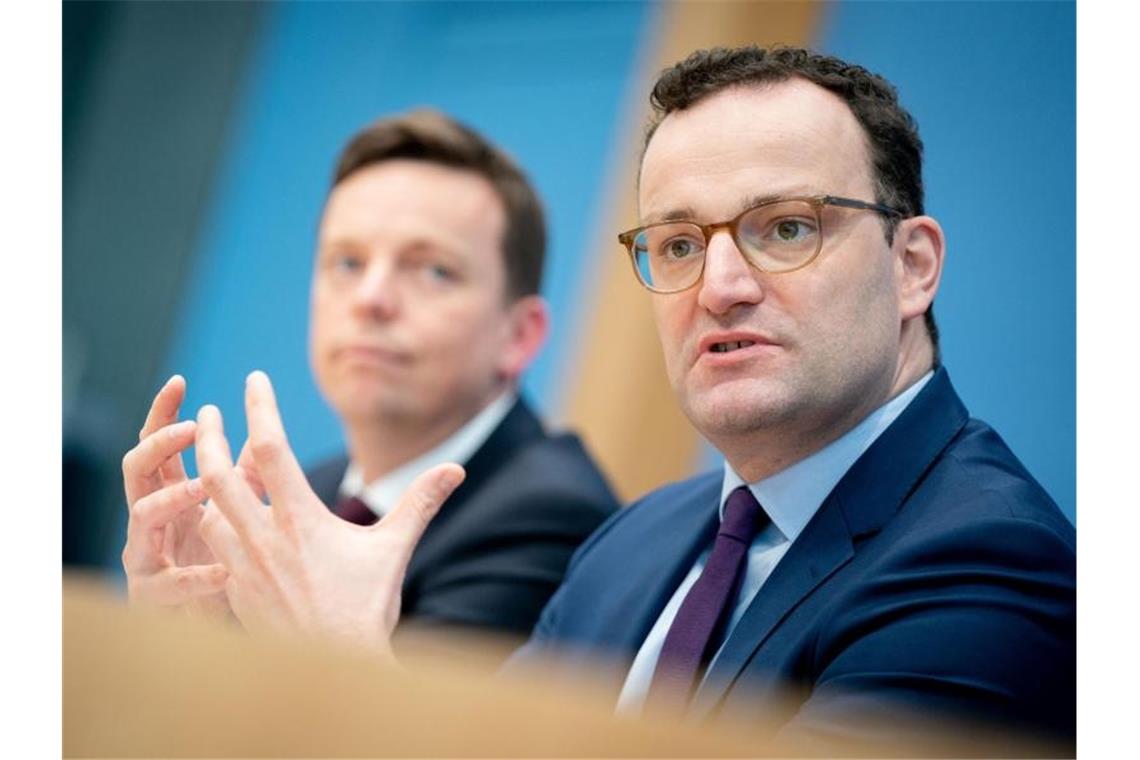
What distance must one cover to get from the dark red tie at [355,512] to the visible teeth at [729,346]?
48 centimetres

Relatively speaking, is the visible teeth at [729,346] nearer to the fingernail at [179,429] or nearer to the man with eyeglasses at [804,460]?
the man with eyeglasses at [804,460]

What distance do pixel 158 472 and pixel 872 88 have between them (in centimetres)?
→ 77

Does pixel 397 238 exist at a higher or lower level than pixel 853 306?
higher

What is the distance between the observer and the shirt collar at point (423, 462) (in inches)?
59.0

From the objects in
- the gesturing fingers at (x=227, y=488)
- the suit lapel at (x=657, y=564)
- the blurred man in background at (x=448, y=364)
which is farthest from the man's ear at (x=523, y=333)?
the gesturing fingers at (x=227, y=488)

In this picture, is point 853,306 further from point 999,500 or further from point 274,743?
Result: point 274,743

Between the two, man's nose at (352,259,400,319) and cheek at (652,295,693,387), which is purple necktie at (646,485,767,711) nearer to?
cheek at (652,295,693,387)

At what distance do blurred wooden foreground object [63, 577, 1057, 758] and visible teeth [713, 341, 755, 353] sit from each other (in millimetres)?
430

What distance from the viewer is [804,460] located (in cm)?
116

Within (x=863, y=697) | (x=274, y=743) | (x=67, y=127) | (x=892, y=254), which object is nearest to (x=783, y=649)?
(x=863, y=697)

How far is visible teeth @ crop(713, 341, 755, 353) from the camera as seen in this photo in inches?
45.3

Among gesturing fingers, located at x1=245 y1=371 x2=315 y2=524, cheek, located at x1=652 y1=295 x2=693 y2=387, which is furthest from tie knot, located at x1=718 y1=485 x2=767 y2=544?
gesturing fingers, located at x1=245 y1=371 x2=315 y2=524

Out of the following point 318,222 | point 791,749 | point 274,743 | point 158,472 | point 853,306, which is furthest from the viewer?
point 318,222

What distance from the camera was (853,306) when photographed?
1.14 metres
